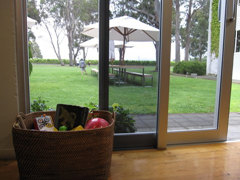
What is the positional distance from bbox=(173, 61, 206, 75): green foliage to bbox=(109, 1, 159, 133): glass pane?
0.84ft

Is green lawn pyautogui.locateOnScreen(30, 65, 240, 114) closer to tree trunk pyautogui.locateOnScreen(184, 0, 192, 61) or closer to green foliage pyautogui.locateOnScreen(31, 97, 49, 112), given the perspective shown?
green foliage pyautogui.locateOnScreen(31, 97, 49, 112)

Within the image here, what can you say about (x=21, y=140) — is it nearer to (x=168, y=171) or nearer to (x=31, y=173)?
(x=31, y=173)

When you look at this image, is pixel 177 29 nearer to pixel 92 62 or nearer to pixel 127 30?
pixel 127 30

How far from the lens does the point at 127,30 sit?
1.67 metres

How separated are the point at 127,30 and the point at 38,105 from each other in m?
0.99

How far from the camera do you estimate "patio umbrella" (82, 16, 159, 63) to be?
5.39 feet

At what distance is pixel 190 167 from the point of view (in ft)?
4.72

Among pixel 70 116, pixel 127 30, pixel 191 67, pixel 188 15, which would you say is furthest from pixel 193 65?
pixel 70 116

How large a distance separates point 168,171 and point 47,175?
31.6 inches

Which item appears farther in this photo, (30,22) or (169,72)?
(169,72)

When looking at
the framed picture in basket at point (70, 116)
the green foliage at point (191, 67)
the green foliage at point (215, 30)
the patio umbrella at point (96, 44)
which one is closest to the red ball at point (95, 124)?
the framed picture in basket at point (70, 116)

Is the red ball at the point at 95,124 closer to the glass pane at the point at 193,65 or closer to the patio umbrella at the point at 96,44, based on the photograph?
the patio umbrella at the point at 96,44

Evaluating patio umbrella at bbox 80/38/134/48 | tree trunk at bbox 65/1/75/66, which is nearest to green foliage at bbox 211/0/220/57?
patio umbrella at bbox 80/38/134/48

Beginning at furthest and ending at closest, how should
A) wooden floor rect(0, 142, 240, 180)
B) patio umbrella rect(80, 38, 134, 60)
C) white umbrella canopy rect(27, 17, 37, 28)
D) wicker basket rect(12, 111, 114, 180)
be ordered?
patio umbrella rect(80, 38, 134, 60) → white umbrella canopy rect(27, 17, 37, 28) → wooden floor rect(0, 142, 240, 180) → wicker basket rect(12, 111, 114, 180)
